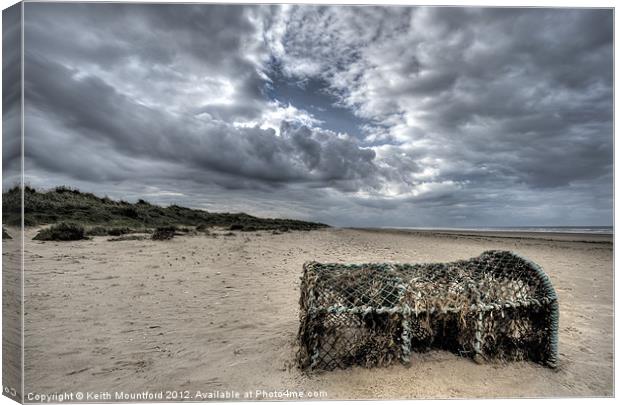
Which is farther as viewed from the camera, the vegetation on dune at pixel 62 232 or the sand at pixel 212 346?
the vegetation on dune at pixel 62 232

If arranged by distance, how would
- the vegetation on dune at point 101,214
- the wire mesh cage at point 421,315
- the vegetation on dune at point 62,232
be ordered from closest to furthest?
the wire mesh cage at point 421,315, the vegetation on dune at point 101,214, the vegetation on dune at point 62,232

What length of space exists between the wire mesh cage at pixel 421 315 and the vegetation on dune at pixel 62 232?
1027cm

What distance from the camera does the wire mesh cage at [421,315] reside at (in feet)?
11.1

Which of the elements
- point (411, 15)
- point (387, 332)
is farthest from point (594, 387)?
point (411, 15)

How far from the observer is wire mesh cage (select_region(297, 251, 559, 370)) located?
3396 millimetres

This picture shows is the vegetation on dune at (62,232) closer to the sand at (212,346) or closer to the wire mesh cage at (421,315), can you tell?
the sand at (212,346)

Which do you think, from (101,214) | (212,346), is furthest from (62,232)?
(212,346)

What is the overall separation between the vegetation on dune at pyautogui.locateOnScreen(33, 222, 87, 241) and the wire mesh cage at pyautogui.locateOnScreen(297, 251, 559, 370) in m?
10.3

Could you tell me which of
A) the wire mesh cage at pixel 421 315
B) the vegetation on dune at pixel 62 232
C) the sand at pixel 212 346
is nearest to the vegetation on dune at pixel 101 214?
the vegetation on dune at pixel 62 232

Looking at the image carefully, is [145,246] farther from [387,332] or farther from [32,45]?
[387,332]

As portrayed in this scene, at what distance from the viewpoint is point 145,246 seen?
11438 mm

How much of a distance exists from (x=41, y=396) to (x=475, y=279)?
4.75 metres

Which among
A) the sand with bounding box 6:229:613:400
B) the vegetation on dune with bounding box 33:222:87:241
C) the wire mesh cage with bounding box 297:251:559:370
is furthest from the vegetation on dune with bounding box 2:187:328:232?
the wire mesh cage with bounding box 297:251:559:370

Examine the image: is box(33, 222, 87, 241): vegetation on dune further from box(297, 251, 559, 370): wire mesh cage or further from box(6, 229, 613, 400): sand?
box(297, 251, 559, 370): wire mesh cage
